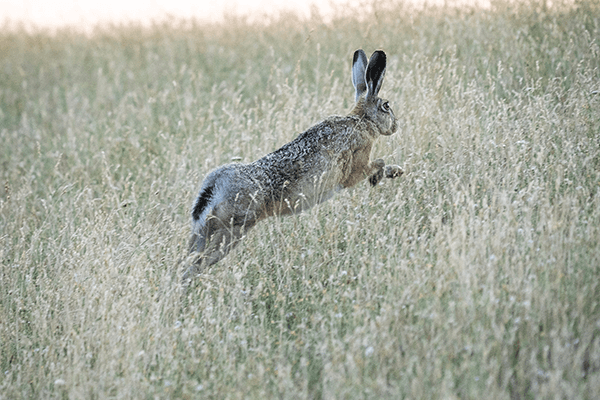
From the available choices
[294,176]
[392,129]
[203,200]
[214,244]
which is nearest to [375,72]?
[392,129]

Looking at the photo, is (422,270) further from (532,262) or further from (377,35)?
(377,35)

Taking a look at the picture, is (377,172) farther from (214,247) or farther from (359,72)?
(214,247)

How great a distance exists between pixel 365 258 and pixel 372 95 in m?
2.20

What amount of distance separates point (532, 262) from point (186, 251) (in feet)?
8.79

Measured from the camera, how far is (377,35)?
29.0 feet

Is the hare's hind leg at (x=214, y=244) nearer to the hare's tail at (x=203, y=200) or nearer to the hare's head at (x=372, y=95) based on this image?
the hare's tail at (x=203, y=200)

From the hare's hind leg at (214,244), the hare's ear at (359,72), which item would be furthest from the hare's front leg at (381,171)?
the hare's hind leg at (214,244)

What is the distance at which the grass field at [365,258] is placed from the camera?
3332mm

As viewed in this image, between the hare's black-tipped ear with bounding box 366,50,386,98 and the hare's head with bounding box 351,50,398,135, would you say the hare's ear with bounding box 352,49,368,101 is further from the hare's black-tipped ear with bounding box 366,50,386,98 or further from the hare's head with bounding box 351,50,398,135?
the hare's black-tipped ear with bounding box 366,50,386,98

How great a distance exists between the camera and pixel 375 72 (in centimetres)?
557

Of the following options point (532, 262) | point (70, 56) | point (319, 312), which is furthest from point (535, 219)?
point (70, 56)

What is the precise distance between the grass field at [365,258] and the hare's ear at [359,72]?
2.08ft

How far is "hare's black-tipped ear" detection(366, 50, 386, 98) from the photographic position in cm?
541

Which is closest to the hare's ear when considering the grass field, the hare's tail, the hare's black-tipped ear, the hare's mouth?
the hare's black-tipped ear
